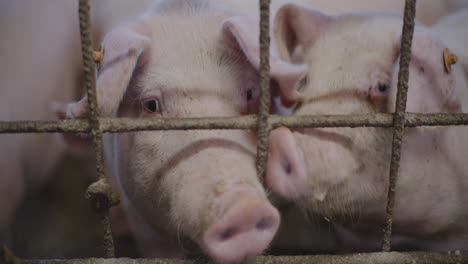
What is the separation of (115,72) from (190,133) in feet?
1.07

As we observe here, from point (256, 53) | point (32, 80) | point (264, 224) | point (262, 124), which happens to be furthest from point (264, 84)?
point (32, 80)

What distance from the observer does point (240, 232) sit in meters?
1.13

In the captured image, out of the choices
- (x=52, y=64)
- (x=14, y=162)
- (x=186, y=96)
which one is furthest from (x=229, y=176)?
(x=52, y=64)

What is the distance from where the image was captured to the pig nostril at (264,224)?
1149 millimetres

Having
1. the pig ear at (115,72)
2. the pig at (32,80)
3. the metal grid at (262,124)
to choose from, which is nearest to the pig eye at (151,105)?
the pig ear at (115,72)

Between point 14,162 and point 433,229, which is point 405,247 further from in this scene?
point 14,162

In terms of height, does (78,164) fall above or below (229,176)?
below

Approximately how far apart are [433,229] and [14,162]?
185 centimetres

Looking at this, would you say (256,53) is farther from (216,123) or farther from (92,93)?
(92,93)

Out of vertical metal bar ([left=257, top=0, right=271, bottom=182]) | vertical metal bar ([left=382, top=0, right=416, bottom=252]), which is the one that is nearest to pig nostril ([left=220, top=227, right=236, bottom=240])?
vertical metal bar ([left=257, top=0, right=271, bottom=182])

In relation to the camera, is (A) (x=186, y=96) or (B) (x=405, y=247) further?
(B) (x=405, y=247)

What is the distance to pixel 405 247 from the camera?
73.1 inches

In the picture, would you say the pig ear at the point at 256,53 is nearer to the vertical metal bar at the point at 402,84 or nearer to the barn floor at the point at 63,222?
the vertical metal bar at the point at 402,84

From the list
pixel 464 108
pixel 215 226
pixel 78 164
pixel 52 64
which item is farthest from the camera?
pixel 78 164
